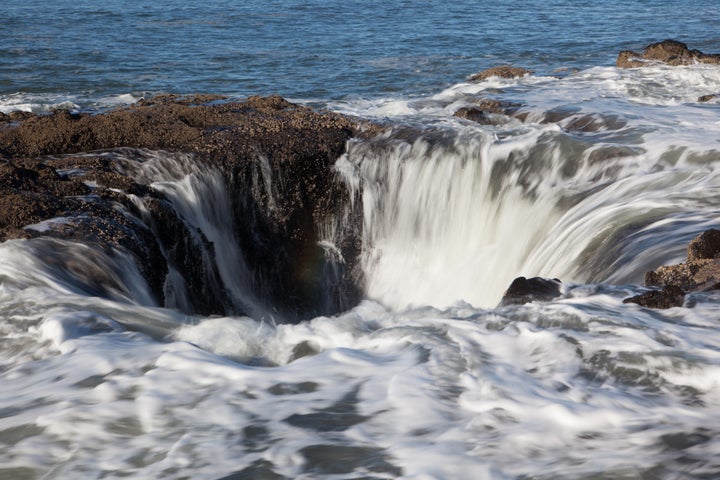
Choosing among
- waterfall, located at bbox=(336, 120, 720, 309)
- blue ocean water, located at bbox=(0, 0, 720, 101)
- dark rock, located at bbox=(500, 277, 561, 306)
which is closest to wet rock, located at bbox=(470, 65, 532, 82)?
blue ocean water, located at bbox=(0, 0, 720, 101)

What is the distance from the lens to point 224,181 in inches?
369

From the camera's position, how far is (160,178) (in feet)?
29.1

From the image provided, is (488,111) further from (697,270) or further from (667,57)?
(697,270)

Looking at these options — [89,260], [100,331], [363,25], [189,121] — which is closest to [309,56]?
[363,25]

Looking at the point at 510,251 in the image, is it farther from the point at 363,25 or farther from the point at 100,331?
the point at 363,25

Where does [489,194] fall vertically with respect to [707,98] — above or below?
below

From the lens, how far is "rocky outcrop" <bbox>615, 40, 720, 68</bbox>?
1571 cm

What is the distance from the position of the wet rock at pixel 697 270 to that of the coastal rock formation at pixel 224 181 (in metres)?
4.08

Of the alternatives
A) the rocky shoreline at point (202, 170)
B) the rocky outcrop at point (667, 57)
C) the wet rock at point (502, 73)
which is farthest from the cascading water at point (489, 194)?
the rocky outcrop at point (667, 57)

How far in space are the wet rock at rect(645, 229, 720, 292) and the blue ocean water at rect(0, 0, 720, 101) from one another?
33.0ft

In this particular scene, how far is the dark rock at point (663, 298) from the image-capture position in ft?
18.5

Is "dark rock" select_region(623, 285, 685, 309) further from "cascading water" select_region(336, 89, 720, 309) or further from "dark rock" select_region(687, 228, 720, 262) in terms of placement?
"cascading water" select_region(336, 89, 720, 309)

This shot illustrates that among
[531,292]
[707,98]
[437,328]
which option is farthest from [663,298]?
[707,98]

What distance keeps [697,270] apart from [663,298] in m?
0.62
